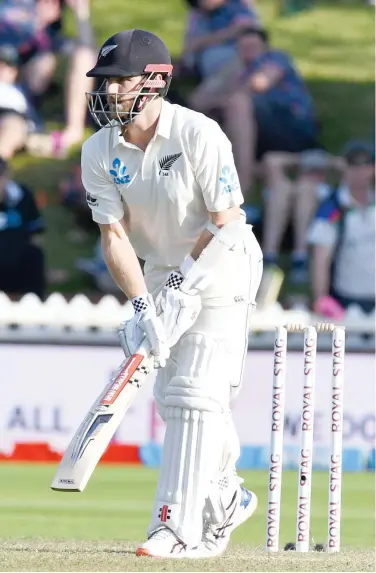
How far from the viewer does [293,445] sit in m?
9.58

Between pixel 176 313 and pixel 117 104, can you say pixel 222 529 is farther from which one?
pixel 117 104

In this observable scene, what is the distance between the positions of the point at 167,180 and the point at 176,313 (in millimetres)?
492

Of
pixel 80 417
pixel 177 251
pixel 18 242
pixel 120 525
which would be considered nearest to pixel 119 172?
pixel 177 251

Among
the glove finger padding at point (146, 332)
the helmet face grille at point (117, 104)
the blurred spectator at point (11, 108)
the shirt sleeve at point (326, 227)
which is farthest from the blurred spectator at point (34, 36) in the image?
the glove finger padding at point (146, 332)

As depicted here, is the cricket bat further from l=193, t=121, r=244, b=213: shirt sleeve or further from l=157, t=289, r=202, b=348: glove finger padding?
l=193, t=121, r=244, b=213: shirt sleeve

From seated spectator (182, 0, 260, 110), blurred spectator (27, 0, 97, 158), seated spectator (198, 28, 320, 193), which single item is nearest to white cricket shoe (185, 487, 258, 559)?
seated spectator (198, 28, 320, 193)

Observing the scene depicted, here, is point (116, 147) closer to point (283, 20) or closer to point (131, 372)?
point (131, 372)

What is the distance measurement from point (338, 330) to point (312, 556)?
2.86 feet

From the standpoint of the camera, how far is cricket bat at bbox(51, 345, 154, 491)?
503 cm

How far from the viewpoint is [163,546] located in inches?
204

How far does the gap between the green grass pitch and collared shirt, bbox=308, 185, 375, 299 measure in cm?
159

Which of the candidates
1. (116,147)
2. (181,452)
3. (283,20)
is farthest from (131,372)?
(283,20)

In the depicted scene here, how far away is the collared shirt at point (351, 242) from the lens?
10242mm

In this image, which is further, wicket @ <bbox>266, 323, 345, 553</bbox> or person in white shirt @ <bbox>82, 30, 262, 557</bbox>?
wicket @ <bbox>266, 323, 345, 553</bbox>
